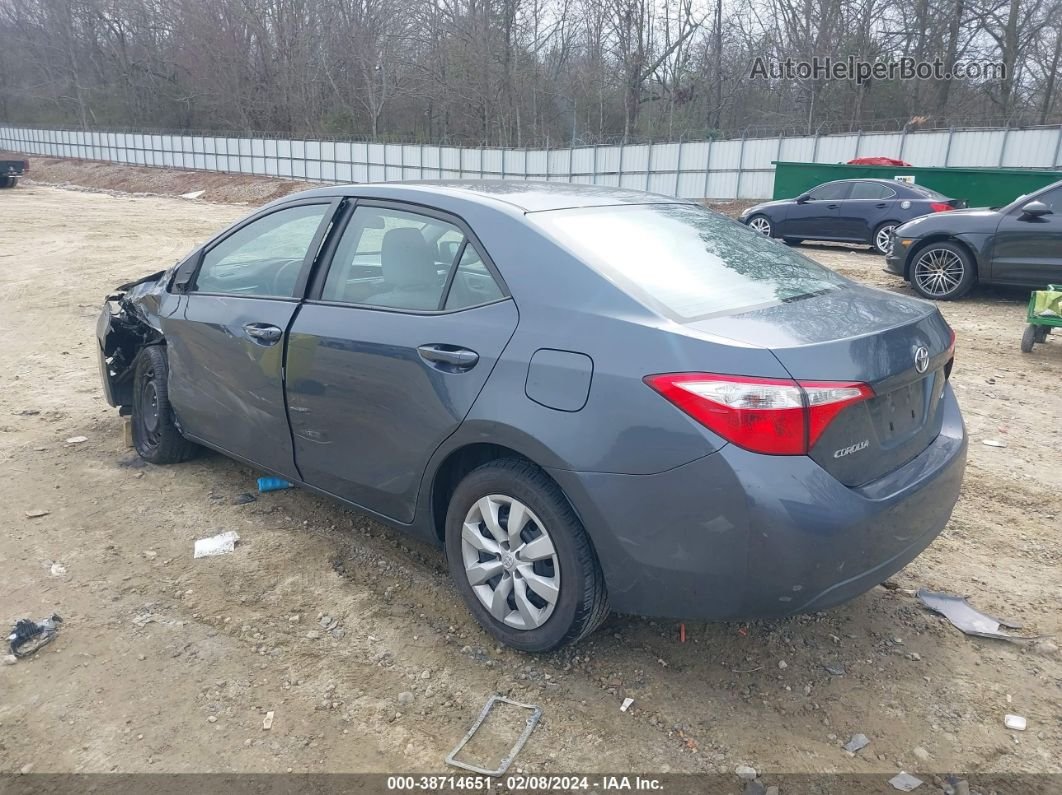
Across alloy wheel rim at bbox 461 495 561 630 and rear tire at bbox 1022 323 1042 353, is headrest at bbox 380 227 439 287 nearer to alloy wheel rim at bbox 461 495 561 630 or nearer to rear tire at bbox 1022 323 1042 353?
alloy wheel rim at bbox 461 495 561 630

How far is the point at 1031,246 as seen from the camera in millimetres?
9273

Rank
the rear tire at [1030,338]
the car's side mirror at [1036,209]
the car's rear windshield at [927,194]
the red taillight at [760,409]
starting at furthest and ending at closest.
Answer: the car's rear windshield at [927,194] → the car's side mirror at [1036,209] → the rear tire at [1030,338] → the red taillight at [760,409]

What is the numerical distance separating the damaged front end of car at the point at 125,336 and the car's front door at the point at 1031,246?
8.95 metres

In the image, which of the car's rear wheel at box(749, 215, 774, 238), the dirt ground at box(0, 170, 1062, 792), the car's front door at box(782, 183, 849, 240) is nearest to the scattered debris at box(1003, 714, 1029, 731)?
the dirt ground at box(0, 170, 1062, 792)

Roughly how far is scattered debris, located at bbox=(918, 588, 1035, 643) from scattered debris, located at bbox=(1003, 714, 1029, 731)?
0.49 metres

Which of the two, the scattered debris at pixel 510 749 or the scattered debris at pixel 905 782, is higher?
the scattered debris at pixel 905 782

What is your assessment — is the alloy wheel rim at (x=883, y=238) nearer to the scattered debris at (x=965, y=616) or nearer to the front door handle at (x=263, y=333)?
the scattered debris at (x=965, y=616)

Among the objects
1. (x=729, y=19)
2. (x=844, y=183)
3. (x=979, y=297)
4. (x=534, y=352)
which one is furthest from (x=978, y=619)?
(x=729, y=19)

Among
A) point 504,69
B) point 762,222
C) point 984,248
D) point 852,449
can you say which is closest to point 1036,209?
point 984,248

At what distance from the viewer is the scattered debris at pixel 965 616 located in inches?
125

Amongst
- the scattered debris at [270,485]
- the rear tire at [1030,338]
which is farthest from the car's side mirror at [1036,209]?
the scattered debris at [270,485]

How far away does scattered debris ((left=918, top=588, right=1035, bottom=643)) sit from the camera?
317 centimetres

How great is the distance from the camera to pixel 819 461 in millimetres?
Answer: 2451

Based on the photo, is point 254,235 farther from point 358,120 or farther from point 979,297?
point 358,120
